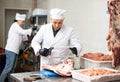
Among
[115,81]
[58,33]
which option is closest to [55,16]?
[58,33]

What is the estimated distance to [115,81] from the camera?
195 cm

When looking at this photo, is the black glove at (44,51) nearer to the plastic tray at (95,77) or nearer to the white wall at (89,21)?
the plastic tray at (95,77)

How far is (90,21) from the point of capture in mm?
3902

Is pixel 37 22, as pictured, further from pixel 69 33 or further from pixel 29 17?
pixel 69 33

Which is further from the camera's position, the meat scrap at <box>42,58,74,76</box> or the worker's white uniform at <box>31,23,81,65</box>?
the worker's white uniform at <box>31,23,81,65</box>

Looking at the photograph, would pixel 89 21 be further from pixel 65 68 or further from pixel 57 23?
pixel 65 68

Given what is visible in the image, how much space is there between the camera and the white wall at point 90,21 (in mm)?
3580

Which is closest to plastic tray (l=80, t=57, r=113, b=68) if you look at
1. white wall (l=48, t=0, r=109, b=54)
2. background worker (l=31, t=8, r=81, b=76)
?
background worker (l=31, t=8, r=81, b=76)

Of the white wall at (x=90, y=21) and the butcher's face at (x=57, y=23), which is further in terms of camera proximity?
the white wall at (x=90, y=21)

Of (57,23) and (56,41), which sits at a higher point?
(57,23)

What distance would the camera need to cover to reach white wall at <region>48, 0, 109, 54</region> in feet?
11.7

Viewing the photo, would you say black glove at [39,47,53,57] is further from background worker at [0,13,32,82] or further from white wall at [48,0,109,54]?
background worker at [0,13,32,82]

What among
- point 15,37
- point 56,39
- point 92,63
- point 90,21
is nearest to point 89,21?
point 90,21

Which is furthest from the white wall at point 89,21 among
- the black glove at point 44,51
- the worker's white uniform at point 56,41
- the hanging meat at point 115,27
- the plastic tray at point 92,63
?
the hanging meat at point 115,27
